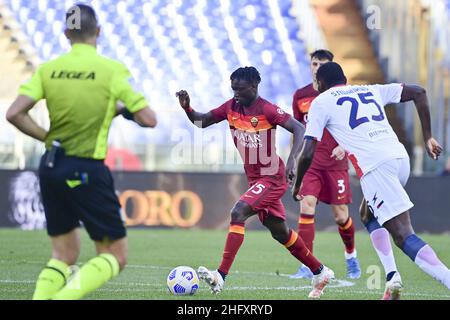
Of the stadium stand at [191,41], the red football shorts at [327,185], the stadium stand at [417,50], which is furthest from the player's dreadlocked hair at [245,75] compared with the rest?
the stadium stand at [191,41]

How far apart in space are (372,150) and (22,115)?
2643 mm

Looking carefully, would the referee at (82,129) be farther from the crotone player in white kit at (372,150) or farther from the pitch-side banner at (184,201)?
the pitch-side banner at (184,201)

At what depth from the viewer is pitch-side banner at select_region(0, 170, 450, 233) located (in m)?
17.1

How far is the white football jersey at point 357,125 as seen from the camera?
742 centimetres

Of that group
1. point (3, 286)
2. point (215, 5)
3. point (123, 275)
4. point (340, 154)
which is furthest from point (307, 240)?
point (215, 5)

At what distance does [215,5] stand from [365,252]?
990cm

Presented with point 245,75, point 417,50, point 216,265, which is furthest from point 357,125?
point 417,50

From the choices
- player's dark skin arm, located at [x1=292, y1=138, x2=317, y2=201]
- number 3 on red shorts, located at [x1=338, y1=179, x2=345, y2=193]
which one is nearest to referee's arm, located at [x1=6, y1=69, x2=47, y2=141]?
player's dark skin arm, located at [x1=292, y1=138, x2=317, y2=201]

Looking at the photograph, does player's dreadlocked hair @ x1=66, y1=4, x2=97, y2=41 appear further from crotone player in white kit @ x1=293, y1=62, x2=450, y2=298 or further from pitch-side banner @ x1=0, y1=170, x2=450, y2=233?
pitch-side banner @ x1=0, y1=170, x2=450, y2=233

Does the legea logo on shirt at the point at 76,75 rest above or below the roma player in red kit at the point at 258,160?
above

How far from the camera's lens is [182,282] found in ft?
26.9

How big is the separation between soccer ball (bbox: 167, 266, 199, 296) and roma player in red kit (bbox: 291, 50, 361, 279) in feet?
7.82

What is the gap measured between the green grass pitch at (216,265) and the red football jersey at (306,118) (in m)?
1.16

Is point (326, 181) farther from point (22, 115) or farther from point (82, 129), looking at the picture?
point (22, 115)
